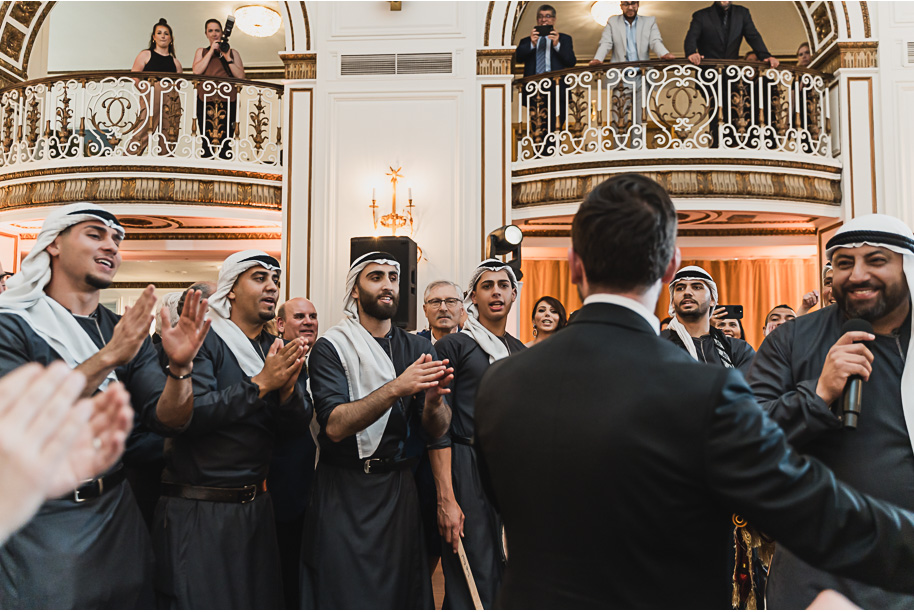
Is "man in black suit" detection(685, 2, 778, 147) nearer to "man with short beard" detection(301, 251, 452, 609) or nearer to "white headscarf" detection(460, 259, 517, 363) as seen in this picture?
"white headscarf" detection(460, 259, 517, 363)

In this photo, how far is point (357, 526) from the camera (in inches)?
111

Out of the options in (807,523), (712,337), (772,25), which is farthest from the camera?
(772,25)

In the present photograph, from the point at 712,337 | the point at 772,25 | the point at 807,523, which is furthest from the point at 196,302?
the point at 772,25

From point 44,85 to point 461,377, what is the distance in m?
7.16

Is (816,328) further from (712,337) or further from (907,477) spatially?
(712,337)

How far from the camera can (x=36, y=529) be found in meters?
2.01

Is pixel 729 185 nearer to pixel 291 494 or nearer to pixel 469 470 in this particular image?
pixel 469 470

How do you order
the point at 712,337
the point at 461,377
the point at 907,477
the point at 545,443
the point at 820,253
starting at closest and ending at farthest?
1. the point at 545,443
2. the point at 907,477
3. the point at 461,377
4. the point at 712,337
5. the point at 820,253

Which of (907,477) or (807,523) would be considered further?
(907,477)

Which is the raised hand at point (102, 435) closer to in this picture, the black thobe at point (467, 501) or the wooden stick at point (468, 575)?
the black thobe at point (467, 501)

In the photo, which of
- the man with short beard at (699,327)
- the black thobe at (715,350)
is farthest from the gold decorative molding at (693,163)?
the black thobe at (715,350)

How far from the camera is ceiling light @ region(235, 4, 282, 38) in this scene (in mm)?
9570

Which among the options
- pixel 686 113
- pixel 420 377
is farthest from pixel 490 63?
pixel 420 377

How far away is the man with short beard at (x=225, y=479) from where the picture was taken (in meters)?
2.54
